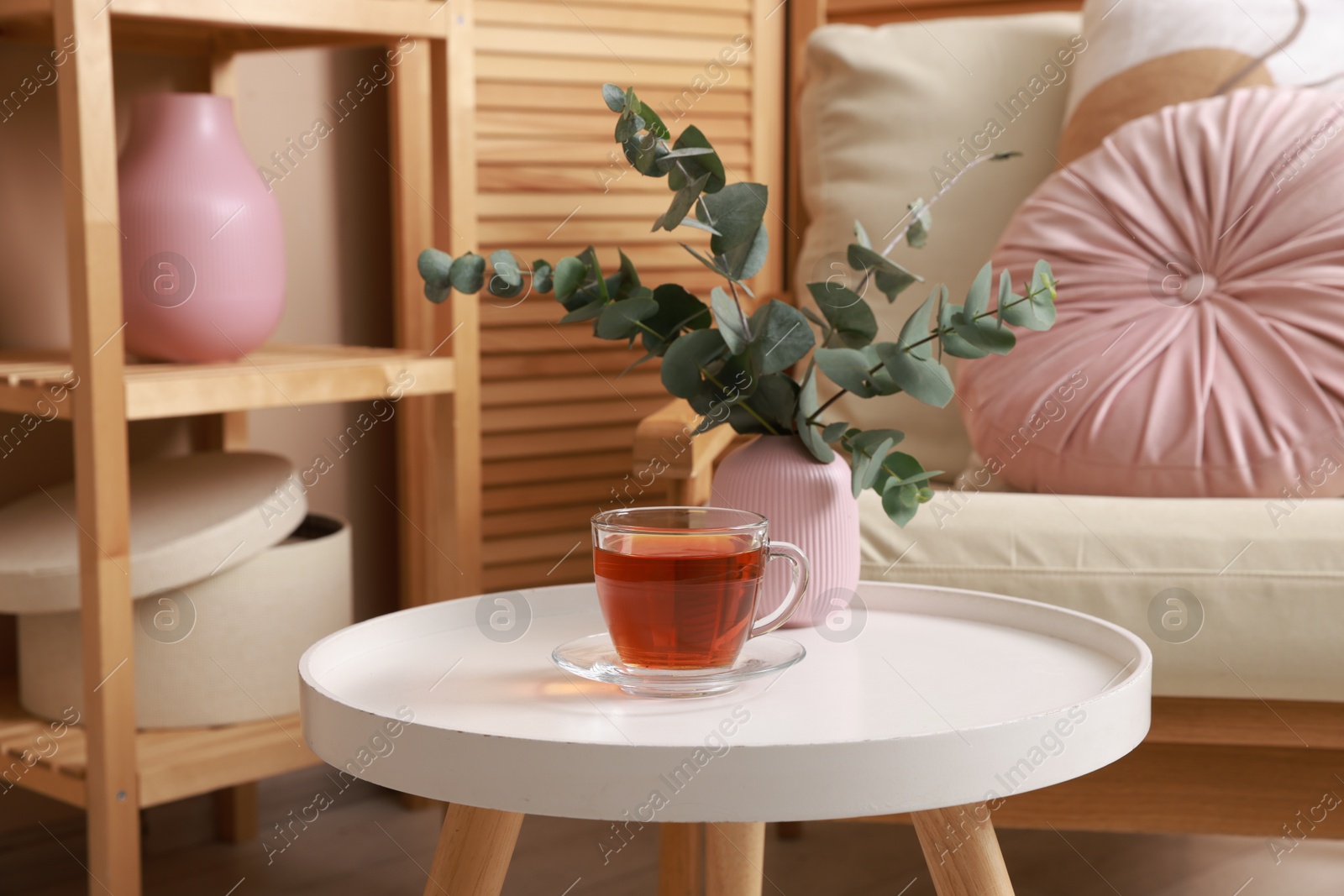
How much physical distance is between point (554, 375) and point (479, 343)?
11cm

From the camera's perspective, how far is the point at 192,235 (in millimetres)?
1237

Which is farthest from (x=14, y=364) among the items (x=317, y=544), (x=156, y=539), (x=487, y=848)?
(x=487, y=848)

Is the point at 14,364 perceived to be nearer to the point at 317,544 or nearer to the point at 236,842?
the point at 317,544

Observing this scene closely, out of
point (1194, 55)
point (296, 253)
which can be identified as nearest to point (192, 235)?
point (296, 253)

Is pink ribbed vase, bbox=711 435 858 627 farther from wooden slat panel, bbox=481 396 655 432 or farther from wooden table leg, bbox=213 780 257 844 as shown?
wooden table leg, bbox=213 780 257 844

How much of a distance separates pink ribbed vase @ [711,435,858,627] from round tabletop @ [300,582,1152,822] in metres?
0.03

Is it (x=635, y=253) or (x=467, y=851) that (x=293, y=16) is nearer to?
(x=635, y=253)

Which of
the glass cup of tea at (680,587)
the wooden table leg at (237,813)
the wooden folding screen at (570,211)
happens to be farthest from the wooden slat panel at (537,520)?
the glass cup of tea at (680,587)

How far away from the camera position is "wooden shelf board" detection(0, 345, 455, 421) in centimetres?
113

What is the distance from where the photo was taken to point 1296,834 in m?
1.07

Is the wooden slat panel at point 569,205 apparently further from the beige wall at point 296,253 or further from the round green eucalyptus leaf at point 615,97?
the round green eucalyptus leaf at point 615,97

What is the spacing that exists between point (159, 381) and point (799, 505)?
1.96ft

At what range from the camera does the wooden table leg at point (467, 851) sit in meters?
0.80

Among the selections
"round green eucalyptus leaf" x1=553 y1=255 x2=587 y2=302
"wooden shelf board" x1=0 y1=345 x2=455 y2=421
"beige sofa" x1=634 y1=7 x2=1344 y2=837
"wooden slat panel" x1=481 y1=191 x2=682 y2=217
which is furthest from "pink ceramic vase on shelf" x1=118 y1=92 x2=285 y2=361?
"round green eucalyptus leaf" x1=553 y1=255 x2=587 y2=302
